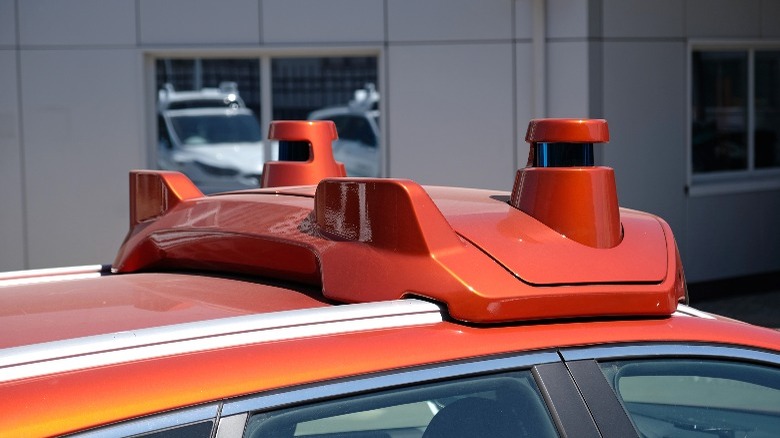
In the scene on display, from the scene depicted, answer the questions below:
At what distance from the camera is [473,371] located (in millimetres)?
1942

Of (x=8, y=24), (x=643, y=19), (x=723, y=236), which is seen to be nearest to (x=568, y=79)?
(x=643, y=19)

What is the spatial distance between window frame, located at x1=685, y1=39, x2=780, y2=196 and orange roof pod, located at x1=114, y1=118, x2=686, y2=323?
947 centimetres

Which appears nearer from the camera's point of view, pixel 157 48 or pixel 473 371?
pixel 473 371

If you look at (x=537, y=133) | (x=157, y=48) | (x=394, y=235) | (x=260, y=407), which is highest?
(x=157, y=48)

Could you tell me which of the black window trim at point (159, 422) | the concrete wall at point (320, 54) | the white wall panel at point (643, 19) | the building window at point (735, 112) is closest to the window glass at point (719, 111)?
the building window at point (735, 112)

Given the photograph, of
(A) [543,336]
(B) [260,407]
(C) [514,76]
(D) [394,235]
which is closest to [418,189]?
(D) [394,235]

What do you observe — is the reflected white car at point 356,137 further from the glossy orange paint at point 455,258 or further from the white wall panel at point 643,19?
the glossy orange paint at point 455,258

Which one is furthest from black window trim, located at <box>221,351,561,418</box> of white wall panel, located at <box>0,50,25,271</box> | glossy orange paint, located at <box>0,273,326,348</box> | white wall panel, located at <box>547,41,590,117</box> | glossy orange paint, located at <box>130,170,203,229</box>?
white wall panel, located at <box>0,50,25,271</box>

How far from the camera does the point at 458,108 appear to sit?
1102cm

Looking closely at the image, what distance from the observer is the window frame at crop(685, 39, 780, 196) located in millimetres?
11625

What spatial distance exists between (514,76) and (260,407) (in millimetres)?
9475

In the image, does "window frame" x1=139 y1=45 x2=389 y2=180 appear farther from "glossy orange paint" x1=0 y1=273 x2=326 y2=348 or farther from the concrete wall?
"glossy orange paint" x1=0 y1=273 x2=326 y2=348

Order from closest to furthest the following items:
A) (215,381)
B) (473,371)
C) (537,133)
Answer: (215,381), (473,371), (537,133)

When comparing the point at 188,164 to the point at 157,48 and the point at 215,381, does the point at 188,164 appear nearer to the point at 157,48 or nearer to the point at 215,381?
the point at 157,48
